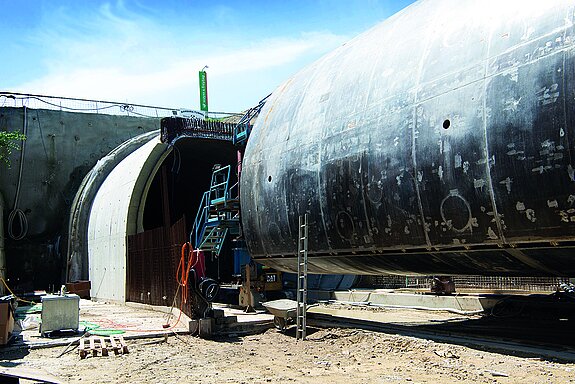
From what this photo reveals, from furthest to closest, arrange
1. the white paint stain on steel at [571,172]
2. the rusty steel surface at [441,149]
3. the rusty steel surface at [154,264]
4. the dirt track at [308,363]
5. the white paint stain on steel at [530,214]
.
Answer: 1. the rusty steel surface at [154,264]
2. the dirt track at [308,363]
3. the white paint stain on steel at [530,214]
4. the rusty steel surface at [441,149]
5. the white paint stain on steel at [571,172]

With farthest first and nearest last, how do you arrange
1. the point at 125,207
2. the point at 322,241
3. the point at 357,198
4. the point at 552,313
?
the point at 125,207 → the point at 552,313 → the point at 322,241 → the point at 357,198

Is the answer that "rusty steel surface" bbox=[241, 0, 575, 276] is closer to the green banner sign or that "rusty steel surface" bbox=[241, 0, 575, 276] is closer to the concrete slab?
the concrete slab

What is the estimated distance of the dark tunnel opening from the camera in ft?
86.5

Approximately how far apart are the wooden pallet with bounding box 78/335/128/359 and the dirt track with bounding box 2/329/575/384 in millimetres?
178

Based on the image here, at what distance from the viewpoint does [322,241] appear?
11234 mm

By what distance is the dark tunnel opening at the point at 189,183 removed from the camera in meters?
26.4

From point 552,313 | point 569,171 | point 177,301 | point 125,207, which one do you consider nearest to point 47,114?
point 125,207

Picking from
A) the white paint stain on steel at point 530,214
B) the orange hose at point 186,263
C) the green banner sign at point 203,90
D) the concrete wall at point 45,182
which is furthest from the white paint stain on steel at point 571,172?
the green banner sign at point 203,90

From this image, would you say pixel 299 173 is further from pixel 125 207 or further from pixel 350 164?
pixel 125 207

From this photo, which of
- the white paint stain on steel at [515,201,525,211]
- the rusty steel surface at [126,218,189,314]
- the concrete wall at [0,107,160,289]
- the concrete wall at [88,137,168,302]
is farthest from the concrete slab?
the concrete wall at [0,107,160,289]

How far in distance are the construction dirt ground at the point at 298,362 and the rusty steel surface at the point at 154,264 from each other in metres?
3.79

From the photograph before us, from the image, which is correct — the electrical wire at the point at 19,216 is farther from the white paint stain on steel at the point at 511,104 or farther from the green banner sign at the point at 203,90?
Result: the white paint stain on steel at the point at 511,104

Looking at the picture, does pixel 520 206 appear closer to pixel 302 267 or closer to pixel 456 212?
pixel 456 212

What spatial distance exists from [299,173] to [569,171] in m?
5.50
